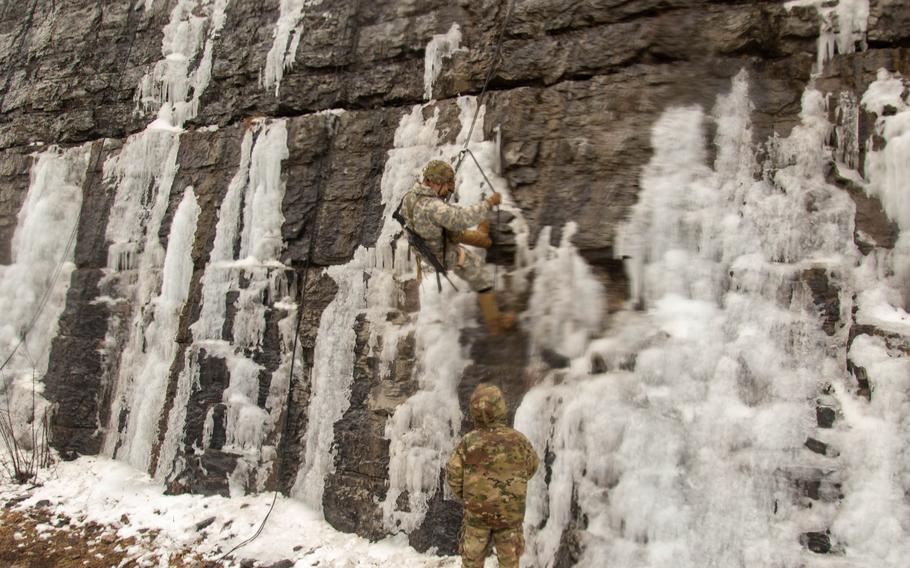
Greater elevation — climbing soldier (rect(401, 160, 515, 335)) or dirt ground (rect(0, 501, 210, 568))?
climbing soldier (rect(401, 160, 515, 335))

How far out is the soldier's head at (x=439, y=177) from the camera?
639 centimetres

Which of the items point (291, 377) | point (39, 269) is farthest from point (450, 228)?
point (39, 269)

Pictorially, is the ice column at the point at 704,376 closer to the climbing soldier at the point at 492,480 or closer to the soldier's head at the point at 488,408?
the climbing soldier at the point at 492,480

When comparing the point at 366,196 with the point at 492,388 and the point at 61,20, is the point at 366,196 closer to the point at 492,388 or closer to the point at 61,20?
the point at 492,388

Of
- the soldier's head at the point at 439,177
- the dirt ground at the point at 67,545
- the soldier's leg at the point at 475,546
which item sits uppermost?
the soldier's head at the point at 439,177

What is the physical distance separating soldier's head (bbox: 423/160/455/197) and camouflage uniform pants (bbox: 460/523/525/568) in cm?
317

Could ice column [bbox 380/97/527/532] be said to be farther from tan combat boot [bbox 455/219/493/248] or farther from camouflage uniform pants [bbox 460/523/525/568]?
camouflage uniform pants [bbox 460/523/525/568]

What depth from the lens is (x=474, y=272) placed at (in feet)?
21.6

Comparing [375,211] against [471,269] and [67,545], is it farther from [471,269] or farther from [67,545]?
[67,545]

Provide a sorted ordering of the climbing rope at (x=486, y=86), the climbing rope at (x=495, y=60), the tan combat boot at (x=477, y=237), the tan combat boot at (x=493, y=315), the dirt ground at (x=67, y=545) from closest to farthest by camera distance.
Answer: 1. the tan combat boot at (x=477, y=237)
2. the tan combat boot at (x=493, y=315)
3. the dirt ground at (x=67, y=545)
4. the climbing rope at (x=486, y=86)
5. the climbing rope at (x=495, y=60)

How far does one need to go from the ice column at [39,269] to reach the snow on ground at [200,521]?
2.20 meters

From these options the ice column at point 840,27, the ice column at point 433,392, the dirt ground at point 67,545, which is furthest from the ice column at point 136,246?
the ice column at point 840,27

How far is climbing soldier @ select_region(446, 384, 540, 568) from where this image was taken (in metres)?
4.87

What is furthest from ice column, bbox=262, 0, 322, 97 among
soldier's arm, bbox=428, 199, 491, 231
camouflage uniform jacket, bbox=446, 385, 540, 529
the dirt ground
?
camouflage uniform jacket, bbox=446, 385, 540, 529
